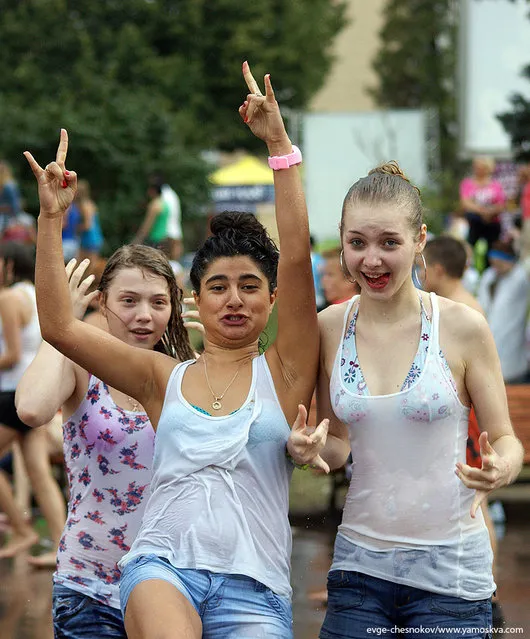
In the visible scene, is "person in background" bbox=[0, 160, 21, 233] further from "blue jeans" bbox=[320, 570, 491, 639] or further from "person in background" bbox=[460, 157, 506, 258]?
"blue jeans" bbox=[320, 570, 491, 639]

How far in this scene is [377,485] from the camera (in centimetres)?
367

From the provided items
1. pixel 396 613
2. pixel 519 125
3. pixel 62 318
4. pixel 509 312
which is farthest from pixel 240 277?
pixel 519 125

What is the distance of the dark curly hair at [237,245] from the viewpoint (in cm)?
391

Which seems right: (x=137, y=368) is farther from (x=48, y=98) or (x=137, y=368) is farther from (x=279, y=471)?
(x=48, y=98)

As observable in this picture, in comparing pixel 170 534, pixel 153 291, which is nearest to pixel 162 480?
pixel 170 534

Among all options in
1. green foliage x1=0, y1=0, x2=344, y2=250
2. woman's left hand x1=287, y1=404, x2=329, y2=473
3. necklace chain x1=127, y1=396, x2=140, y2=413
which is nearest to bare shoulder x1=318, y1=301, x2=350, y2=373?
woman's left hand x1=287, y1=404, x2=329, y2=473

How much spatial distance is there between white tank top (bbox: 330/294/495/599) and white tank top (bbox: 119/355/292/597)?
0.23 metres

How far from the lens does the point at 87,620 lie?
4207mm

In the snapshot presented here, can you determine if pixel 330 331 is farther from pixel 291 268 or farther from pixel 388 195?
pixel 388 195

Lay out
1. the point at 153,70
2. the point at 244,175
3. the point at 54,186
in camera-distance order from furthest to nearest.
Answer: the point at 153,70 < the point at 244,175 < the point at 54,186

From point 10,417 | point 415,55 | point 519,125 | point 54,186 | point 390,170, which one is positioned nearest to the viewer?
point 54,186

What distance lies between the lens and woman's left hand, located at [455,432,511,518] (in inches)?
132

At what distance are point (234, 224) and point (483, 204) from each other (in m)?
11.3

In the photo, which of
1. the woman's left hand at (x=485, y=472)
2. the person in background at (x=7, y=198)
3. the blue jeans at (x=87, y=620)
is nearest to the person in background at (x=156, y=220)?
the person in background at (x=7, y=198)
